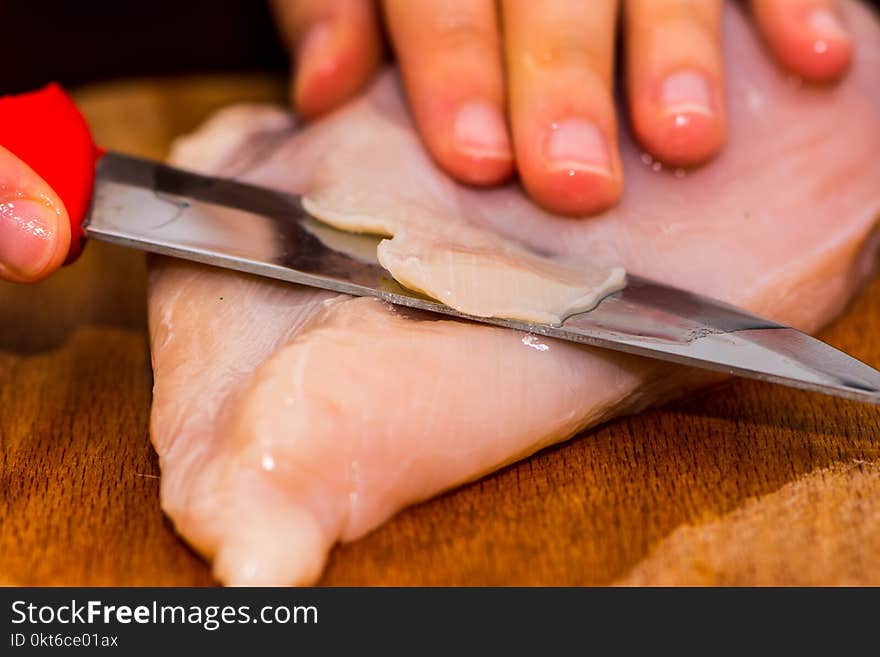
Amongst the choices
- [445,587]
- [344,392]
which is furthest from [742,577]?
[344,392]

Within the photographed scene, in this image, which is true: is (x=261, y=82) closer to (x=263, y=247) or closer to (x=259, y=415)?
(x=263, y=247)

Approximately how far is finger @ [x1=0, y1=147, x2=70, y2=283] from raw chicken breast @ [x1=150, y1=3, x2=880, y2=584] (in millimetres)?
163

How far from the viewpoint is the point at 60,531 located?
1180mm

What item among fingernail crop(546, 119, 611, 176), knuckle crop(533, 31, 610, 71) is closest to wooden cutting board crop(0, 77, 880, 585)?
fingernail crop(546, 119, 611, 176)

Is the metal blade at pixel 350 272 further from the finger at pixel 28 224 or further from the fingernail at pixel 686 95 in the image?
the fingernail at pixel 686 95

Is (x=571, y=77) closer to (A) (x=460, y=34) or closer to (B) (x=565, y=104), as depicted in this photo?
(B) (x=565, y=104)

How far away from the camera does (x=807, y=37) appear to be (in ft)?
5.15

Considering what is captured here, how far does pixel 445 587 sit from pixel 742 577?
0.32m

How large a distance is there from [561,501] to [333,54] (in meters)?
0.90

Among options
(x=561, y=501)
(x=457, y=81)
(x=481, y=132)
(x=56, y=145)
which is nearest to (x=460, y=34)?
(x=457, y=81)

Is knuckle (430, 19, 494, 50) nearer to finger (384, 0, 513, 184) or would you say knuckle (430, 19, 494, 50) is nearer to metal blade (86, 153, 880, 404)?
finger (384, 0, 513, 184)

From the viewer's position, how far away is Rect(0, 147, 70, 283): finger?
124cm

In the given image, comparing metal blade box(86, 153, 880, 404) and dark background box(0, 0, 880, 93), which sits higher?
dark background box(0, 0, 880, 93)

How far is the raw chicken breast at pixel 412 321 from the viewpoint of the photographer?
1111mm
